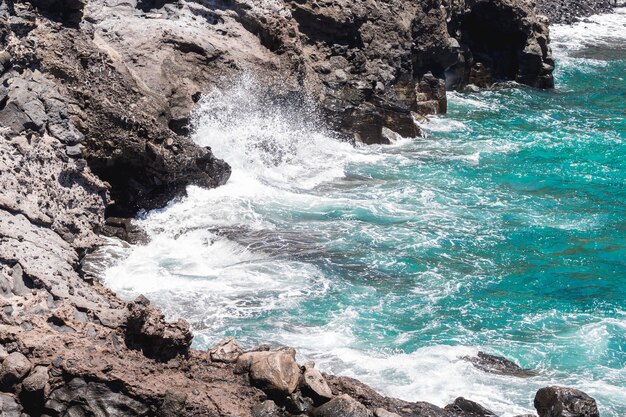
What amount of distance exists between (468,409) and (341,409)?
2.40 m

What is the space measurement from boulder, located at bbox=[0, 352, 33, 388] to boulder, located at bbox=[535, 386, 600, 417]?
6.53 metres

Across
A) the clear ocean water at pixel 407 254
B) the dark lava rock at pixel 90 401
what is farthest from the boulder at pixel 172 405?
the clear ocean water at pixel 407 254

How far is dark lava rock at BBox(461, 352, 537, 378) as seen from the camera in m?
13.2

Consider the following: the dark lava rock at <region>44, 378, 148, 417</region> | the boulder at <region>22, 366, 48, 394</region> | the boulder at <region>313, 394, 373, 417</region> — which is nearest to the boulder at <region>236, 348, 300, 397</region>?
the boulder at <region>313, 394, 373, 417</region>

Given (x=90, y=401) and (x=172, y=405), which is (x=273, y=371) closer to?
(x=172, y=405)

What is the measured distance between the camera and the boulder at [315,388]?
10.0 metres

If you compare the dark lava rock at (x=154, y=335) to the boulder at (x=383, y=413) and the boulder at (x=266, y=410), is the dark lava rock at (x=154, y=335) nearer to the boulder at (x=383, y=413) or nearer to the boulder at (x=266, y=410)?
the boulder at (x=266, y=410)

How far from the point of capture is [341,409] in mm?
9820

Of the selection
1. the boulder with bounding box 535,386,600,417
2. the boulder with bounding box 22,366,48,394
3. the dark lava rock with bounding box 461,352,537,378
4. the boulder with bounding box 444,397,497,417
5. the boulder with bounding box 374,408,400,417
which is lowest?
the dark lava rock with bounding box 461,352,537,378

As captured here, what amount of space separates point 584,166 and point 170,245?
13256mm

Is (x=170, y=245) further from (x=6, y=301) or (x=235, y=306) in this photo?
(x=6, y=301)

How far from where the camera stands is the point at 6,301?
10195 mm

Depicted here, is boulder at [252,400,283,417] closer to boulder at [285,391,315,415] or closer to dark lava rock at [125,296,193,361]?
boulder at [285,391,315,415]

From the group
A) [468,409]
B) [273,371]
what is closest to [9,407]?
[273,371]
